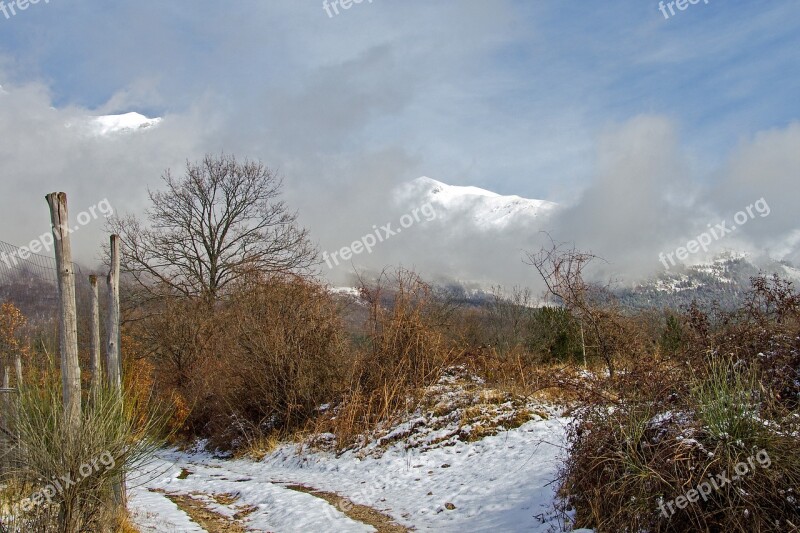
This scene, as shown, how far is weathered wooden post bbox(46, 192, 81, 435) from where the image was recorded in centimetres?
565

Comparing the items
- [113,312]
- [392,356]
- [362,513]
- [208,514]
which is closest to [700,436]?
[362,513]

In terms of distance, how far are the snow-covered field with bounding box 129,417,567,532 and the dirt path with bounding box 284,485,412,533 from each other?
0.07 meters

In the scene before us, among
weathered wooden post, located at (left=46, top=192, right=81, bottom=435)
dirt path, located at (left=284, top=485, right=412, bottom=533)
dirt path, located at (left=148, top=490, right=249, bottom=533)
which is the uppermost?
weathered wooden post, located at (left=46, top=192, right=81, bottom=435)

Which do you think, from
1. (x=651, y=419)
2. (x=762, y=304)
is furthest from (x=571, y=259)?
(x=651, y=419)

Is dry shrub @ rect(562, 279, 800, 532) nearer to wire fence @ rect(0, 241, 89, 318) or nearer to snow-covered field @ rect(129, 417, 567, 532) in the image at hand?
snow-covered field @ rect(129, 417, 567, 532)

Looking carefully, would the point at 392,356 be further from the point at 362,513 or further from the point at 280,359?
the point at 362,513

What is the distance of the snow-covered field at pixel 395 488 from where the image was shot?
7883mm

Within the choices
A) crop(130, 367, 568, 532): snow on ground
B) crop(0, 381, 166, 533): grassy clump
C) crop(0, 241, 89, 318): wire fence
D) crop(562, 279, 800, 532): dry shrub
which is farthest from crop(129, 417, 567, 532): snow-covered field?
crop(0, 241, 89, 318): wire fence

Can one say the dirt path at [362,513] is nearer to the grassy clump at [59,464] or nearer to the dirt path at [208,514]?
the dirt path at [208,514]

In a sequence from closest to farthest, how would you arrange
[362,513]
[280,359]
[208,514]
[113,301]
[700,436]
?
[700,436] → [113,301] → [362,513] → [208,514] → [280,359]

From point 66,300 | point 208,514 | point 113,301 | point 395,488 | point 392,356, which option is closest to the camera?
point 66,300

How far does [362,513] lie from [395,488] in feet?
4.78

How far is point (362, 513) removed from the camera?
8695mm

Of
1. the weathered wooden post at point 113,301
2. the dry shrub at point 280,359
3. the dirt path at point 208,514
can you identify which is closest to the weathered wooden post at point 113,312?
the weathered wooden post at point 113,301
